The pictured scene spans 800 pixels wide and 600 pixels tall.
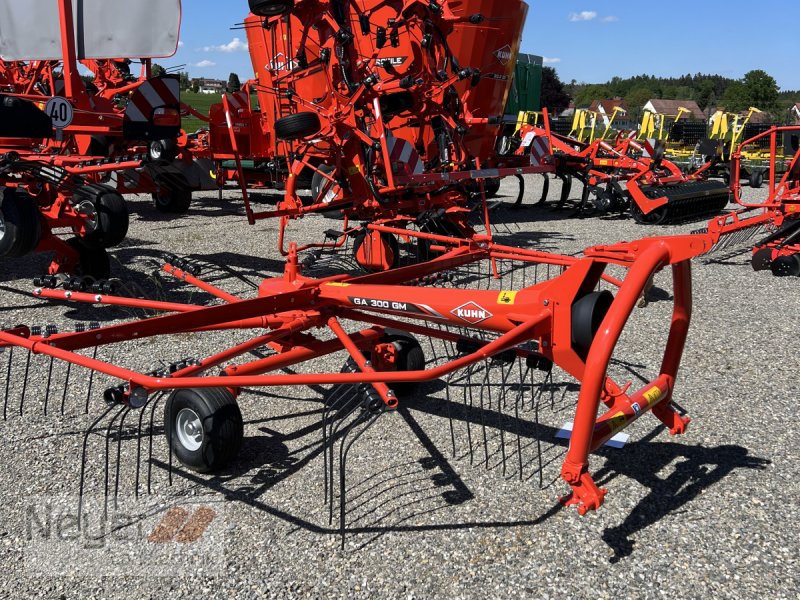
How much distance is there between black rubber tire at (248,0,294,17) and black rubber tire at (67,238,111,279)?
265cm

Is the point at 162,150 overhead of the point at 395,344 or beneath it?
overhead

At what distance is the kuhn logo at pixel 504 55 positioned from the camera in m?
9.64

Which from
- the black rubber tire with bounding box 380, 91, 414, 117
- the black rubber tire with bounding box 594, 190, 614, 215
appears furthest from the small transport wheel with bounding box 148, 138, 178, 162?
the black rubber tire with bounding box 594, 190, 614, 215

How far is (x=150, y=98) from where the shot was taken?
251 inches

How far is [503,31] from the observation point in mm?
9516

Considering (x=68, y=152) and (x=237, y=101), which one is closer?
(x=68, y=152)

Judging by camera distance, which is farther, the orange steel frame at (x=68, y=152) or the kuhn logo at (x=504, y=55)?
the kuhn logo at (x=504, y=55)

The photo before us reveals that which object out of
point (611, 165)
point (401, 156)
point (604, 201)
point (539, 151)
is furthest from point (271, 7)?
point (604, 201)

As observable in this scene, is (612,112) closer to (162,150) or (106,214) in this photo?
(162,150)

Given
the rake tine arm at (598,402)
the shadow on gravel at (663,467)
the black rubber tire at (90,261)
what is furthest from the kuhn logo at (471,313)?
the black rubber tire at (90,261)

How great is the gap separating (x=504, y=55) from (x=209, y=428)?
8189 mm

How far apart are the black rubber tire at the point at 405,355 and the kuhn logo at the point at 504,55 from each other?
6.82m

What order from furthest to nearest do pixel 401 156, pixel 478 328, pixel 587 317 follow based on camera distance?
pixel 401 156 < pixel 478 328 < pixel 587 317

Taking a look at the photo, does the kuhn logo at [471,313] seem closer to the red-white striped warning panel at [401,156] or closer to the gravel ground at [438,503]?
the gravel ground at [438,503]
